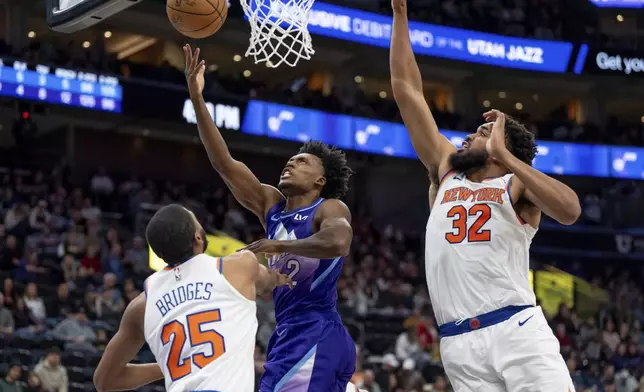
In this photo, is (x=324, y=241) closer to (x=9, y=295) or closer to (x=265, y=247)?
(x=265, y=247)

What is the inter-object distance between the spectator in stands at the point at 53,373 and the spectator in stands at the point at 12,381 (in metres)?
0.40

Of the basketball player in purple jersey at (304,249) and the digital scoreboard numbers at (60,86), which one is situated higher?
the digital scoreboard numbers at (60,86)

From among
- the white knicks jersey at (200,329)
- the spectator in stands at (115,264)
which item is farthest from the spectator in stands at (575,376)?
the white knicks jersey at (200,329)

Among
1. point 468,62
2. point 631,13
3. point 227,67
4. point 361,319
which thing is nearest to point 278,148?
point 227,67

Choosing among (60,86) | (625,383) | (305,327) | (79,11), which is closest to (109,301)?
(60,86)

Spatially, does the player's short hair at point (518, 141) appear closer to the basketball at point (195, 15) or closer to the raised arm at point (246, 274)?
the raised arm at point (246, 274)

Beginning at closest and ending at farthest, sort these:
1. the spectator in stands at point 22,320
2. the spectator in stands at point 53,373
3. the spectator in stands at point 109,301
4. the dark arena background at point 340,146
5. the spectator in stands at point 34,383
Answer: the spectator in stands at point 34,383, the spectator in stands at point 53,373, the spectator in stands at point 22,320, the spectator in stands at point 109,301, the dark arena background at point 340,146

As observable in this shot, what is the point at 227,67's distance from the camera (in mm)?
26594

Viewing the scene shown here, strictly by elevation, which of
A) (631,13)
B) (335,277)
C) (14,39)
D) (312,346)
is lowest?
(312,346)

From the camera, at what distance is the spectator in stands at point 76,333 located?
12.7 meters

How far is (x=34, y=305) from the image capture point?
13.1 metres

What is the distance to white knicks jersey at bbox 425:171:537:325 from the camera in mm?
4957

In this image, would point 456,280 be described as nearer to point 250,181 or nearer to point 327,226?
point 327,226

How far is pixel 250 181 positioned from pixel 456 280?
1.55m
